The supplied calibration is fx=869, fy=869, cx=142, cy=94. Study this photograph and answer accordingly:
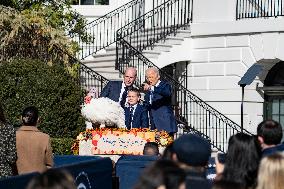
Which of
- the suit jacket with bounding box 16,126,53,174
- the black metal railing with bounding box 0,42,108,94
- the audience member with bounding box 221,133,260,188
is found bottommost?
the suit jacket with bounding box 16,126,53,174

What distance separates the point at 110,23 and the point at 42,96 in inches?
281

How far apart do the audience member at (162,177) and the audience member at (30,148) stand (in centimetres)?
490

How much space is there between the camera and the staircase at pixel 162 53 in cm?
2253

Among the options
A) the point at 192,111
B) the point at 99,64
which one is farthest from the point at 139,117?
the point at 99,64

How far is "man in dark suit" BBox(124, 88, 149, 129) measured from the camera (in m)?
14.9

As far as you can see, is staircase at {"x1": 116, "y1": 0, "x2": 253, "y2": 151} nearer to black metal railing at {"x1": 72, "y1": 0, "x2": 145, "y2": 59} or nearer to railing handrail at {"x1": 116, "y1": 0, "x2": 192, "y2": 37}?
railing handrail at {"x1": 116, "y1": 0, "x2": 192, "y2": 37}

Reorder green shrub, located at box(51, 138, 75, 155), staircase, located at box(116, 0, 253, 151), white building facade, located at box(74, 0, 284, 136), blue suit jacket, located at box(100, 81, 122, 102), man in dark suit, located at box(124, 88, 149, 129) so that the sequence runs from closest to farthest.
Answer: man in dark suit, located at box(124, 88, 149, 129) < blue suit jacket, located at box(100, 81, 122, 102) < green shrub, located at box(51, 138, 75, 155) < white building facade, located at box(74, 0, 284, 136) < staircase, located at box(116, 0, 253, 151)

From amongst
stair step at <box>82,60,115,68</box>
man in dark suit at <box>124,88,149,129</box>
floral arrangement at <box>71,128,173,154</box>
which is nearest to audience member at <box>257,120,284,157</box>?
floral arrangement at <box>71,128,173,154</box>

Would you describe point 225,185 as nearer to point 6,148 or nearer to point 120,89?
point 6,148

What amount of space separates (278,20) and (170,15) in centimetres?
427

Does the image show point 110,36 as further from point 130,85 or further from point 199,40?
point 130,85

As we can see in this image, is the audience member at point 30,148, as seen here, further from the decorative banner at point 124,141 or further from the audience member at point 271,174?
the audience member at point 271,174

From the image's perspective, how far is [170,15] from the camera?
25281 mm

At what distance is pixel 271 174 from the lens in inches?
272
